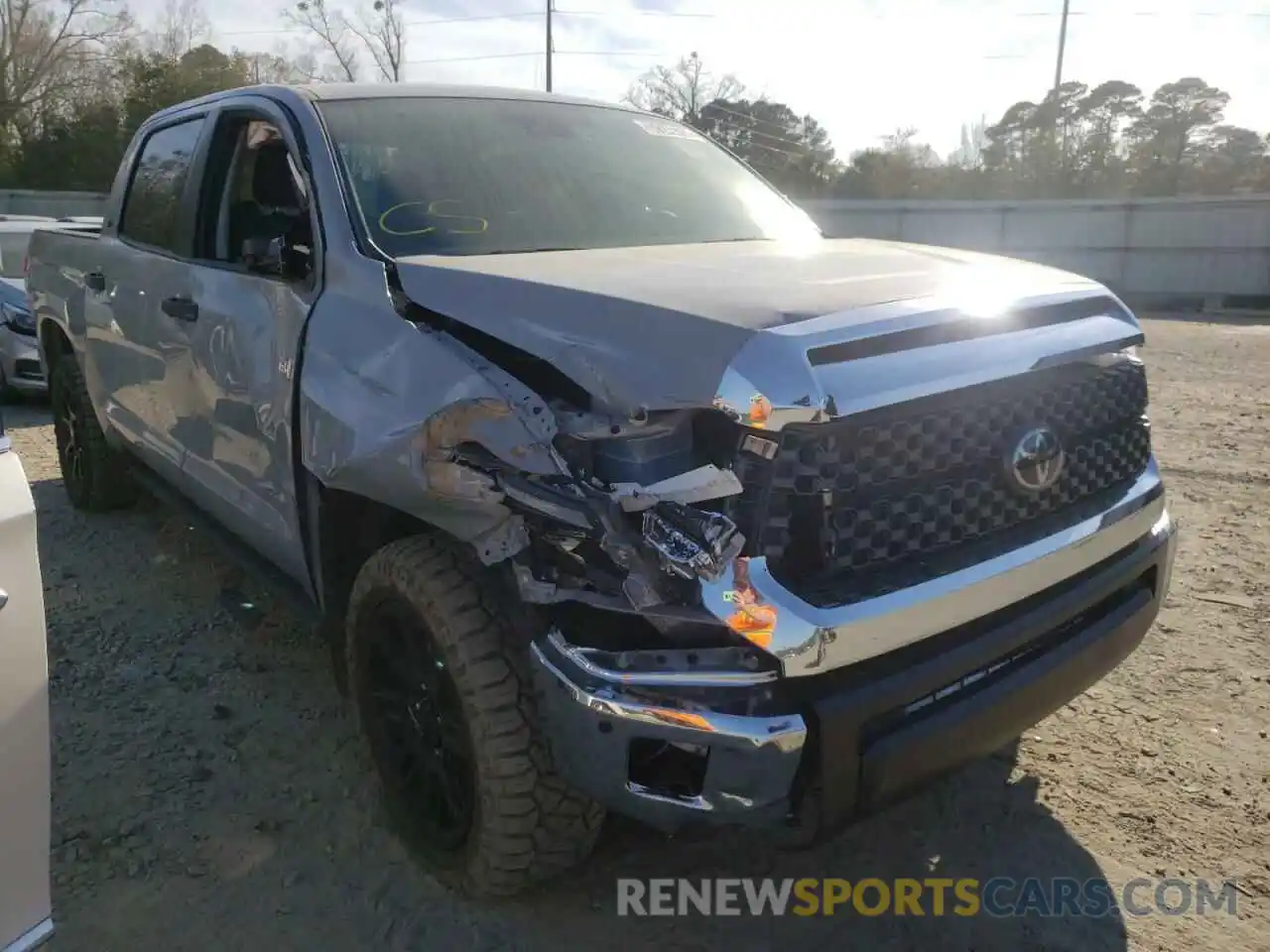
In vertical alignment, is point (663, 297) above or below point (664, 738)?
above

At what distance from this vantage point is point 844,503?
198cm

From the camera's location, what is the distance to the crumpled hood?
1.92m

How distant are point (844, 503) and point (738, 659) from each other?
38 cm

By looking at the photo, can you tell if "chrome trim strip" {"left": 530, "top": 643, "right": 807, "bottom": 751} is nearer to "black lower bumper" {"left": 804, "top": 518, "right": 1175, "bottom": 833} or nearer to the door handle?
"black lower bumper" {"left": 804, "top": 518, "right": 1175, "bottom": 833}

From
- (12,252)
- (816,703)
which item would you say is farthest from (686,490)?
(12,252)

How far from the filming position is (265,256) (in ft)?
9.54

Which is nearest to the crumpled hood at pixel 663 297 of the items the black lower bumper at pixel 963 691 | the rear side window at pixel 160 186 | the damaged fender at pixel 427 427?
the damaged fender at pixel 427 427

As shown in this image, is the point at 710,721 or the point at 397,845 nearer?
the point at 710,721

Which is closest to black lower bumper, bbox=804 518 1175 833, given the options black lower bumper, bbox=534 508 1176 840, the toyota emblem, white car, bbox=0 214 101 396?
black lower bumper, bbox=534 508 1176 840

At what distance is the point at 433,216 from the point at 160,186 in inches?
73.5

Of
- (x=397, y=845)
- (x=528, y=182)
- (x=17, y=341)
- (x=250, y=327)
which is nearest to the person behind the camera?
(x=397, y=845)

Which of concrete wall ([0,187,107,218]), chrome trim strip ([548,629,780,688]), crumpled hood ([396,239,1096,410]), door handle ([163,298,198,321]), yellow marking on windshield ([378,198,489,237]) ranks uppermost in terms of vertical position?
concrete wall ([0,187,107,218])

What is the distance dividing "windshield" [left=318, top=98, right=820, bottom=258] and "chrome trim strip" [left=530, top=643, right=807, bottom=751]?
1.41 meters

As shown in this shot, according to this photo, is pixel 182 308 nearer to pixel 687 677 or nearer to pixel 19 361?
pixel 687 677
